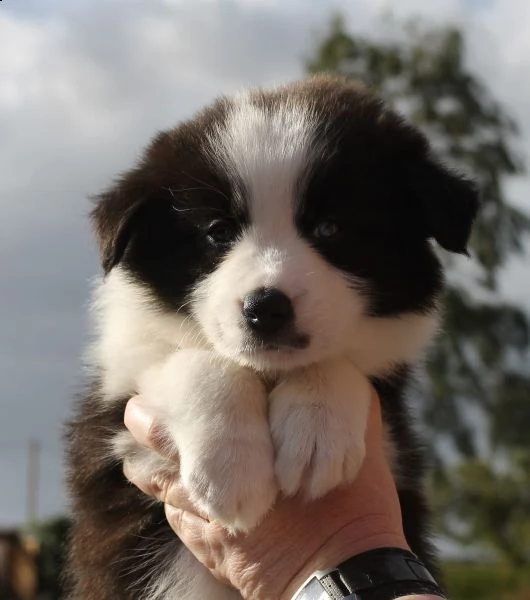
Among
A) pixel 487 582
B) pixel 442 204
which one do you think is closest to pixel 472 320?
pixel 487 582

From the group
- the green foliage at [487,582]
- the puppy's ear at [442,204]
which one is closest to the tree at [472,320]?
the green foliage at [487,582]

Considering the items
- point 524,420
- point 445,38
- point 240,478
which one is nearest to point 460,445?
point 524,420

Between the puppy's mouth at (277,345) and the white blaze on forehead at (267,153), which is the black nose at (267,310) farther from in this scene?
the white blaze on forehead at (267,153)

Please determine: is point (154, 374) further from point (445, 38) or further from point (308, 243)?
point (445, 38)

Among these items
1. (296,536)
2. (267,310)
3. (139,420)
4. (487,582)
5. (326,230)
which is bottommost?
(487,582)

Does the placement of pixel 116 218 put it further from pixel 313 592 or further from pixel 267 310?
pixel 313 592

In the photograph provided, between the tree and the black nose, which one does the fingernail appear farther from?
the tree

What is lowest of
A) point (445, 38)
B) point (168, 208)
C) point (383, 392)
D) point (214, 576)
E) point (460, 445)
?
point (460, 445)
